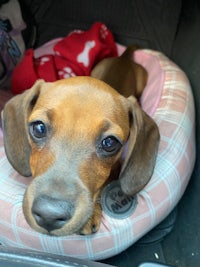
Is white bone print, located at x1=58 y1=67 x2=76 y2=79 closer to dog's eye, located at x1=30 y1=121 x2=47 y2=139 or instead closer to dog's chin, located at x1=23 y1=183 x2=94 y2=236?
dog's eye, located at x1=30 y1=121 x2=47 y2=139

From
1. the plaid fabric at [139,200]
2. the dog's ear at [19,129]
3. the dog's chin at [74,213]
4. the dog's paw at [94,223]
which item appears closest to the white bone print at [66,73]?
the plaid fabric at [139,200]

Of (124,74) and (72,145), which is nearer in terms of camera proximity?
(72,145)

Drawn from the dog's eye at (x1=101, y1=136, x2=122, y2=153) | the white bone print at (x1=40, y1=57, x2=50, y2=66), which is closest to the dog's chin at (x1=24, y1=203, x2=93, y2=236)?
the dog's eye at (x1=101, y1=136, x2=122, y2=153)

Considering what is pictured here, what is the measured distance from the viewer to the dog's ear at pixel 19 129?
1.99 meters

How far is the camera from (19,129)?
2000mm

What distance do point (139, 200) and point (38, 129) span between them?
60 cm

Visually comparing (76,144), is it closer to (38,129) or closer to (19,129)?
(38,129)

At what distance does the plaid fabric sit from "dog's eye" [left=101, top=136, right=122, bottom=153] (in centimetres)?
36

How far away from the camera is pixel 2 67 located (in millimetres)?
3154

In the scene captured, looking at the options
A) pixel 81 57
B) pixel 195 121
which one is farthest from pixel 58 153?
pixel 81 57

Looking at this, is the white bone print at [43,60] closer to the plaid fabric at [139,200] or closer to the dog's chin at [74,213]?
the plaid fabric at [139,200]

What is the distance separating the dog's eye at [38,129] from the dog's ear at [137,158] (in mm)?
411

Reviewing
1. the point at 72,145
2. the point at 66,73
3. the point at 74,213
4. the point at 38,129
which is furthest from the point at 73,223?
the point at 66,73

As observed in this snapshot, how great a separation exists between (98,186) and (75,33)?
1756 millimetres
